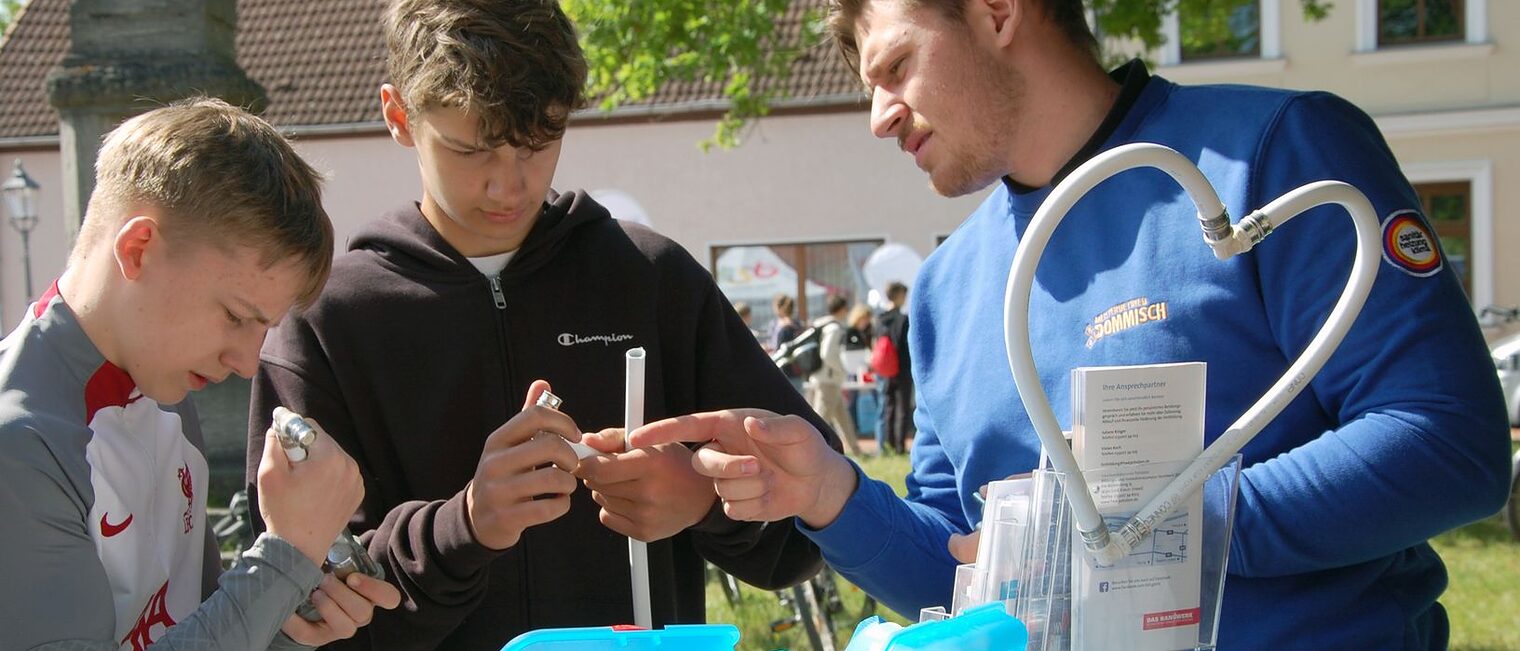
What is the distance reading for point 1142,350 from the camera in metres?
1.66

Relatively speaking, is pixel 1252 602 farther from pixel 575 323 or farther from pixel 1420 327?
pixel 575 323

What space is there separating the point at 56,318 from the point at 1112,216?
4.44ft

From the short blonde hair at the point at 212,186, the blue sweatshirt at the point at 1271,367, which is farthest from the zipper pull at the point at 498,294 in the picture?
the blue sweatshirt at the point at 1271,367

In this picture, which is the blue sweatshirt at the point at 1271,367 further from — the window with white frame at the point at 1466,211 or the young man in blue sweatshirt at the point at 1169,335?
the window with white frame at the point at 1466,211

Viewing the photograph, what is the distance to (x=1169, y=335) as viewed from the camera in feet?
5.39

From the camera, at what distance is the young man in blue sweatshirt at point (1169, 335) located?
145 cm

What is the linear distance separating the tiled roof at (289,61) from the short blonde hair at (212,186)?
1791cm

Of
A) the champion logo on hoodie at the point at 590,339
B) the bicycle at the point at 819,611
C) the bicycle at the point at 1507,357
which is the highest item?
the champion logo on hoodie at the point at 590,339

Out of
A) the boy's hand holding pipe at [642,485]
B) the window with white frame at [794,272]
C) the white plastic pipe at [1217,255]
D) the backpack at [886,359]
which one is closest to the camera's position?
the white plastic pipe at [1217,255]

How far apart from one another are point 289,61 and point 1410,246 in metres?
A: 21.4

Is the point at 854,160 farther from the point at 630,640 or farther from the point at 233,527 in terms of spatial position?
the point at 630,640

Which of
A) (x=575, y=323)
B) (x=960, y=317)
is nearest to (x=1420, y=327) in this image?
(x=960, y=317)

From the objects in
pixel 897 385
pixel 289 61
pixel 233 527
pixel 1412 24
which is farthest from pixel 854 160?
pixel 233 527

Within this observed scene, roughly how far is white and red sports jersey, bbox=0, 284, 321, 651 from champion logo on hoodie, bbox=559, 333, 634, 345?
1.95 feet
